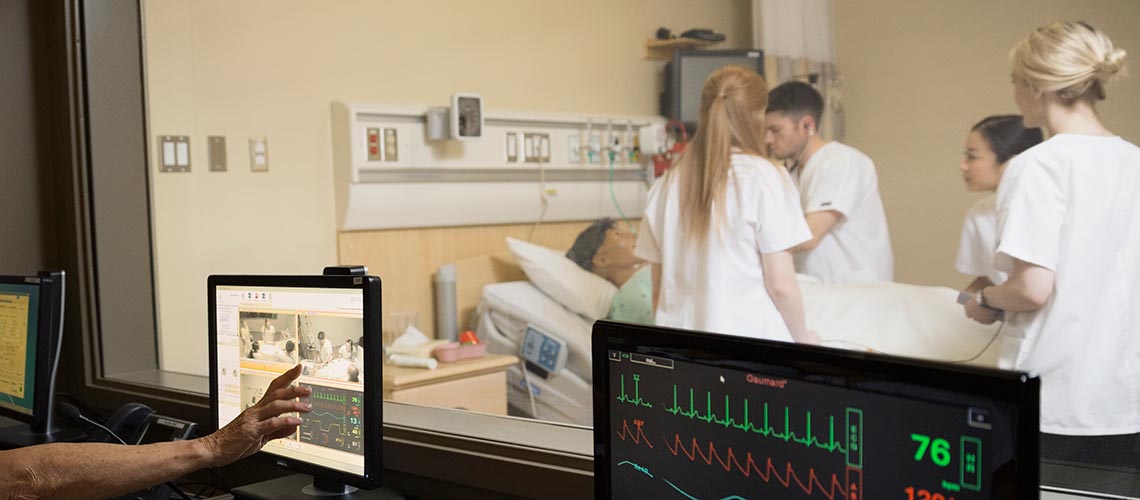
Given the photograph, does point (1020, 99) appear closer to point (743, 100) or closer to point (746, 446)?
point (743, 100)

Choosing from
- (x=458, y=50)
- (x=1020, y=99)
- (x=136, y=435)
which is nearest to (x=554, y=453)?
(x=136, y=435)

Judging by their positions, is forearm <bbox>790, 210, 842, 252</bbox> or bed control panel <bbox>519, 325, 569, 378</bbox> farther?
bed control panel <bbox>519, 325, 569, 378</bbox>

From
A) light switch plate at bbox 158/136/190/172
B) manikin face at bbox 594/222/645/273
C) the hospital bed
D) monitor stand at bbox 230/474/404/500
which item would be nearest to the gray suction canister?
the hospital bed

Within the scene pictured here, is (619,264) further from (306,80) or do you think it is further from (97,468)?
(97,468)

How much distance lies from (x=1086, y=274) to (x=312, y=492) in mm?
1196

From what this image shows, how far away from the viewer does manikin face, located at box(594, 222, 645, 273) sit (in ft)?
A: 9.25

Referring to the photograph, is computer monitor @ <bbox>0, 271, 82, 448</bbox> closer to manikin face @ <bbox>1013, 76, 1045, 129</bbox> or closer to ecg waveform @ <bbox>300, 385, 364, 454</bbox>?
ecg waveform @ <bbox>300, 385, 364, 454</bbox>

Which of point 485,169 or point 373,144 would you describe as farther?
point 485,169

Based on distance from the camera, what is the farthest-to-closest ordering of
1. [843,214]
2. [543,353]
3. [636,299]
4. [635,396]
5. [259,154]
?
[543,353], [259,154], [636,299], [843,214], [635,396]

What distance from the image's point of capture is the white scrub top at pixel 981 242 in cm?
161

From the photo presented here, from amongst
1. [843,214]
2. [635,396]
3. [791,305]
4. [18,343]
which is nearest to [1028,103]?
[843,214]

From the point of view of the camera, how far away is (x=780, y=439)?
29.4 inches

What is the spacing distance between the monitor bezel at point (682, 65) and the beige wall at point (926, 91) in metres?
0.23

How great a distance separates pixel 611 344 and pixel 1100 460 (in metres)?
0.90
